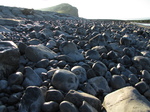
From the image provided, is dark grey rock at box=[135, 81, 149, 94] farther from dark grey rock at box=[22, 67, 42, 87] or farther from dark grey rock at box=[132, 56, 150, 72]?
dark grey rock at box=[22, 67, 42, 87]

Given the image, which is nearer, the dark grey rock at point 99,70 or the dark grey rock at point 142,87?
the dark grey rock at point 142,87

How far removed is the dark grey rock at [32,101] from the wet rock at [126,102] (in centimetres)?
86

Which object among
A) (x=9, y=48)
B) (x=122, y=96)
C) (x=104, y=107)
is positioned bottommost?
(x=104, y=107)

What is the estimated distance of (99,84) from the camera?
2426mm

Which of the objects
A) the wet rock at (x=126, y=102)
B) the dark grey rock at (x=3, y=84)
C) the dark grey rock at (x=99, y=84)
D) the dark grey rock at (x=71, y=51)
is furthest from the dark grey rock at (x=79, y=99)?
the dark grey rock at (x=71, y=51)

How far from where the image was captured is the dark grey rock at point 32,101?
5.47ft

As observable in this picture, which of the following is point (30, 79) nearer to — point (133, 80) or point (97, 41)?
point (133, 80)

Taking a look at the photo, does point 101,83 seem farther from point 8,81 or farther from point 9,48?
point 9,48

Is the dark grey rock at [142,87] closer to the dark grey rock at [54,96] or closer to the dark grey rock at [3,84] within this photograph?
the dark grey rock at [54,96]

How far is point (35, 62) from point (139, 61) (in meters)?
2.39

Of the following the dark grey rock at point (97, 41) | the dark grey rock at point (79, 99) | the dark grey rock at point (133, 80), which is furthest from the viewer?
the dark grey rock at point (97, 41)

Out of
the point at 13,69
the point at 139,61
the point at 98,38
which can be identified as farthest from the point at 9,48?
the point at 98,38

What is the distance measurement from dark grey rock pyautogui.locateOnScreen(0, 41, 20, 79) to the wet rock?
5.13 feet

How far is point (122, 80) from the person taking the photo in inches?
101
